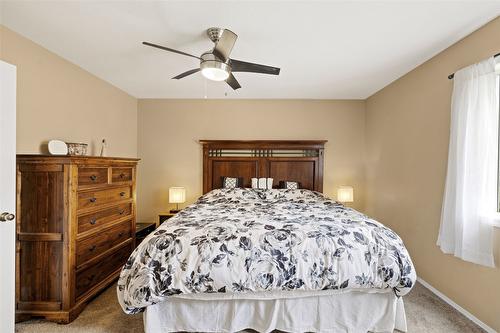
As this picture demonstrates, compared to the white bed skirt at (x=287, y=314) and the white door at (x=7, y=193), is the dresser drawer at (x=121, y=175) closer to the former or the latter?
the white door at (x=7, y=193)

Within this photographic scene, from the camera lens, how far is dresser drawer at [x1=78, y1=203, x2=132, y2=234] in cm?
242

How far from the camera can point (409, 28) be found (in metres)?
2.24

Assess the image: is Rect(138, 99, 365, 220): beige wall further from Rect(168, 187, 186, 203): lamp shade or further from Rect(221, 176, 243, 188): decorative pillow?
Rect(221, 176, 243, 188): decorative pillow

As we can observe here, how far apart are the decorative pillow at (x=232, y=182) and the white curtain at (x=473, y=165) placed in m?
2.89

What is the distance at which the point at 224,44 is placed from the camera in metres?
2.21

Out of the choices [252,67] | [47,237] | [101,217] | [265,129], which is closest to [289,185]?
A: [265,129]

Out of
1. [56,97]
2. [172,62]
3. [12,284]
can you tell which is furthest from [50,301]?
[172,62]

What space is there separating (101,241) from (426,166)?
377 centimetres

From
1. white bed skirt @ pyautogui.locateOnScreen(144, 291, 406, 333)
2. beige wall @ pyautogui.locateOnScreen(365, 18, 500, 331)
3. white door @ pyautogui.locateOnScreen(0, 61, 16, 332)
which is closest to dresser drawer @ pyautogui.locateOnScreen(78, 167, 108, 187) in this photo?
white door @ pyautogui.locateOnScreen(0, 61, 16, 332)

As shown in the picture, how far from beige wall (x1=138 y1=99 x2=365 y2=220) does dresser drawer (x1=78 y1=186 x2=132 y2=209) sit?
57.4 inches

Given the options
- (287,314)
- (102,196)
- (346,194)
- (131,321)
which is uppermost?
(102,196)

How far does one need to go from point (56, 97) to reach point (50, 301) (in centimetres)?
212

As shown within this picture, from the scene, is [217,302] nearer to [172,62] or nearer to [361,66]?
[172,62]

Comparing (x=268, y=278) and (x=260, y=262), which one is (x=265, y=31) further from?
(x=268, y=278)
